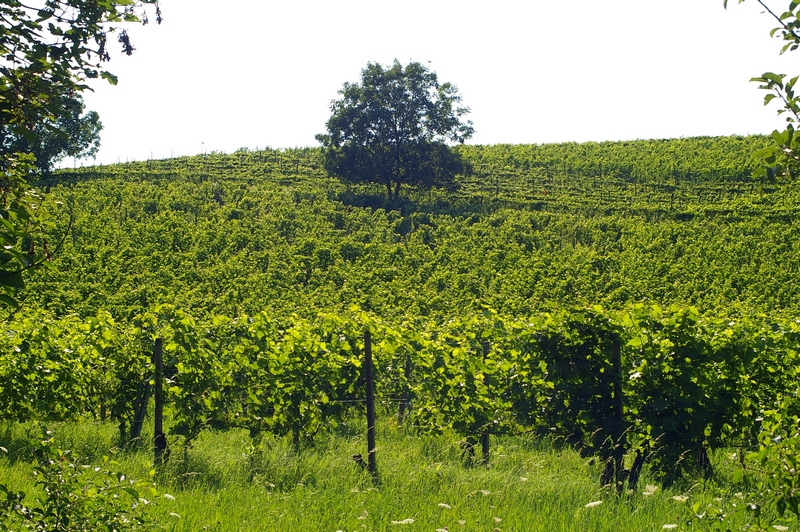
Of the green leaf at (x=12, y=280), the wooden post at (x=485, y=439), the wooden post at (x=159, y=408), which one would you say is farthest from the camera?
the wooden post at (x=485, y=439)

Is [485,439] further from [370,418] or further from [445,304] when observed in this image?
[445,304]

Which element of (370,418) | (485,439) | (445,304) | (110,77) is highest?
(110,77)

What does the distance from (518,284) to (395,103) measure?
21.7 meters

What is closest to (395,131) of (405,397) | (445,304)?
(445,304)

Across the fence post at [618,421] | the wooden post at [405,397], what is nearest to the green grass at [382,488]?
the fence post at [618,421]

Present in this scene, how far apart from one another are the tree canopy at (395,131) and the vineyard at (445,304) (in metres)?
1.44

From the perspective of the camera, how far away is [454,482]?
21.2 feet

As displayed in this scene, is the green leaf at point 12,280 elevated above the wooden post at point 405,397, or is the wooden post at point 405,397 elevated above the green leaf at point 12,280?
the green leaf at point 12,280

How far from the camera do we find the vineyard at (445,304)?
23.6 ft

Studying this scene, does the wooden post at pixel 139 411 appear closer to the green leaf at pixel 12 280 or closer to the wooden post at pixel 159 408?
the wooden post at pixel 159 408

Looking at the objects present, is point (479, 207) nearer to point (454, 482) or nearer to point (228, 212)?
point (228, 212)

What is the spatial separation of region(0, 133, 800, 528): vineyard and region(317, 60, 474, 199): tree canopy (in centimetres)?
144

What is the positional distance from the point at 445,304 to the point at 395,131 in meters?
23.1

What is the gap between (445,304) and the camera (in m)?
21.1
